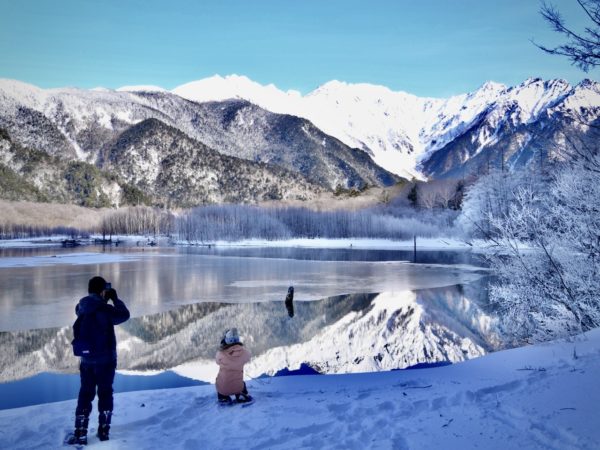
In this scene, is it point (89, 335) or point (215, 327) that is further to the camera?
point (215, 327)

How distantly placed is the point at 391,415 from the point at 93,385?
12.6ft

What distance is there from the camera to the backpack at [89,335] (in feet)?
19.8

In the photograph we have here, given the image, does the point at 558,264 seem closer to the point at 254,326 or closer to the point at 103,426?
the point at 254,326

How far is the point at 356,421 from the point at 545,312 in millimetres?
8524

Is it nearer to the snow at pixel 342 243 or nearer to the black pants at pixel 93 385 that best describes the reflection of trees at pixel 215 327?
the black pants at pixel 93 385

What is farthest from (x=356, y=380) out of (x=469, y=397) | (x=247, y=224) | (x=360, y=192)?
(x=360, y=192)

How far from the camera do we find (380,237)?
333ft

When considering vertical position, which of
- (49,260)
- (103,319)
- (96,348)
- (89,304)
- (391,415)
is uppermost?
(89,304)

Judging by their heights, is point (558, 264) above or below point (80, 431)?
above

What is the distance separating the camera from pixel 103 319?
617 cm

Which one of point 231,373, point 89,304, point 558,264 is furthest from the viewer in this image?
point 558,264

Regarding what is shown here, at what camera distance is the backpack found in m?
6.05

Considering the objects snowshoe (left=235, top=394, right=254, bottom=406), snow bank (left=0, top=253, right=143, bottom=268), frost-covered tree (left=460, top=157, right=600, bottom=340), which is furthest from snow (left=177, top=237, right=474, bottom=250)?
snowshoe (left=235, top=394, right=254, bottom=406)

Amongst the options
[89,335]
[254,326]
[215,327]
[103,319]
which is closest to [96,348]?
[89,335]
